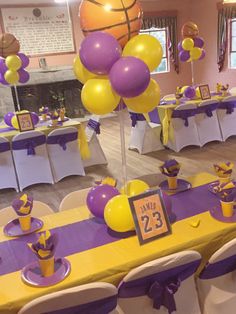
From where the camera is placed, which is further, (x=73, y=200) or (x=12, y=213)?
(x=73, y=200)

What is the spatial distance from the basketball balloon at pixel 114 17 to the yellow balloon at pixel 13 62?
2.38 meters

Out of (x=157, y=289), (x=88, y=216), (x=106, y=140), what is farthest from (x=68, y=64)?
(x=157, y=289)

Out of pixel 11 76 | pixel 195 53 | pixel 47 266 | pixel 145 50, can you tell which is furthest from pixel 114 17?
pixel 195 53

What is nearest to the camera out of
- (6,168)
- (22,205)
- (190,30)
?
(22,205)

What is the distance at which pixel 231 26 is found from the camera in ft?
24.7

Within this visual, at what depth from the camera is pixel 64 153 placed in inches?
161

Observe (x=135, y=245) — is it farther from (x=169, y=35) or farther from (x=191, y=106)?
(x=169, y=35)

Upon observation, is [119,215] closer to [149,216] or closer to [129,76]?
[149,216]

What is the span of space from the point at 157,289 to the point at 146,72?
96 centimetres

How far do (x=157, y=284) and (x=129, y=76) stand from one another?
0.91 m

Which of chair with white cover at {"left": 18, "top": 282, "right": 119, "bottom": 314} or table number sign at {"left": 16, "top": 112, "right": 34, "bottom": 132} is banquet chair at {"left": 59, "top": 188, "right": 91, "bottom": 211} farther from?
table number sign at {"left": 16, "top": 112, "right": 34, "bottom": 132}

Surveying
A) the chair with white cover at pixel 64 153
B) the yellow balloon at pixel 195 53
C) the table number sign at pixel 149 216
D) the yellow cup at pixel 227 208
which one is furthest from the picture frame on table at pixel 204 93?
the table number sign at pixel 149 216

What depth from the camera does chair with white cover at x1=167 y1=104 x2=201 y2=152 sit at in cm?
467

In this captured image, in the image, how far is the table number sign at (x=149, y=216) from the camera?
161 cm
